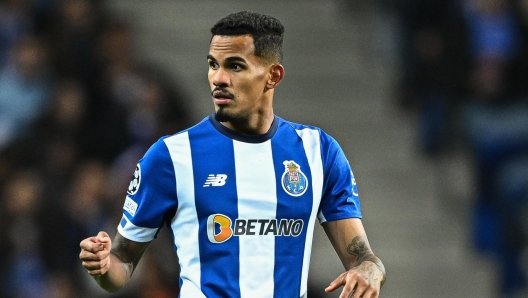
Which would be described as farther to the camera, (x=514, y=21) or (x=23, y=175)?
(x=514, y=21)

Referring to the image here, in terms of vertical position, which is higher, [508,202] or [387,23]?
[387,23]

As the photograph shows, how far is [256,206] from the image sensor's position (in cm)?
423

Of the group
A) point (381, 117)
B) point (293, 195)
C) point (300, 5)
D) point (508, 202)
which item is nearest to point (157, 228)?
point (293, 195)

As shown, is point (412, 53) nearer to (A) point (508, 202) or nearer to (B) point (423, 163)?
(B) point (423, 163)

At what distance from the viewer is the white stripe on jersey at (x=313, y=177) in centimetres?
432

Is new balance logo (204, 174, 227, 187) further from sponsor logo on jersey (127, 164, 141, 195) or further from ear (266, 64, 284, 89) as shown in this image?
ear (266, 64, 284, 89)

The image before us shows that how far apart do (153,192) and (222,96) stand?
0.49 metres

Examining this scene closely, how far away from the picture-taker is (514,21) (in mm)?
10367

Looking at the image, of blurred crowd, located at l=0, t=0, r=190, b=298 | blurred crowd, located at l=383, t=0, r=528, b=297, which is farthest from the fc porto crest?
blurred crowd, located at l=383, t=0, r=528, b=297

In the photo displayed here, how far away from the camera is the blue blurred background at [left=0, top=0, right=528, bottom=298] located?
856cm

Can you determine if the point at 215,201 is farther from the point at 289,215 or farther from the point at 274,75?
the point at 274,75

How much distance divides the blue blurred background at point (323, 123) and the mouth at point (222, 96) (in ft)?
12.8

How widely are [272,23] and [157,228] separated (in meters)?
1.01

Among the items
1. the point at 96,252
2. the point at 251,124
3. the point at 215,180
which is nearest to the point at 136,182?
the point at 215,180
